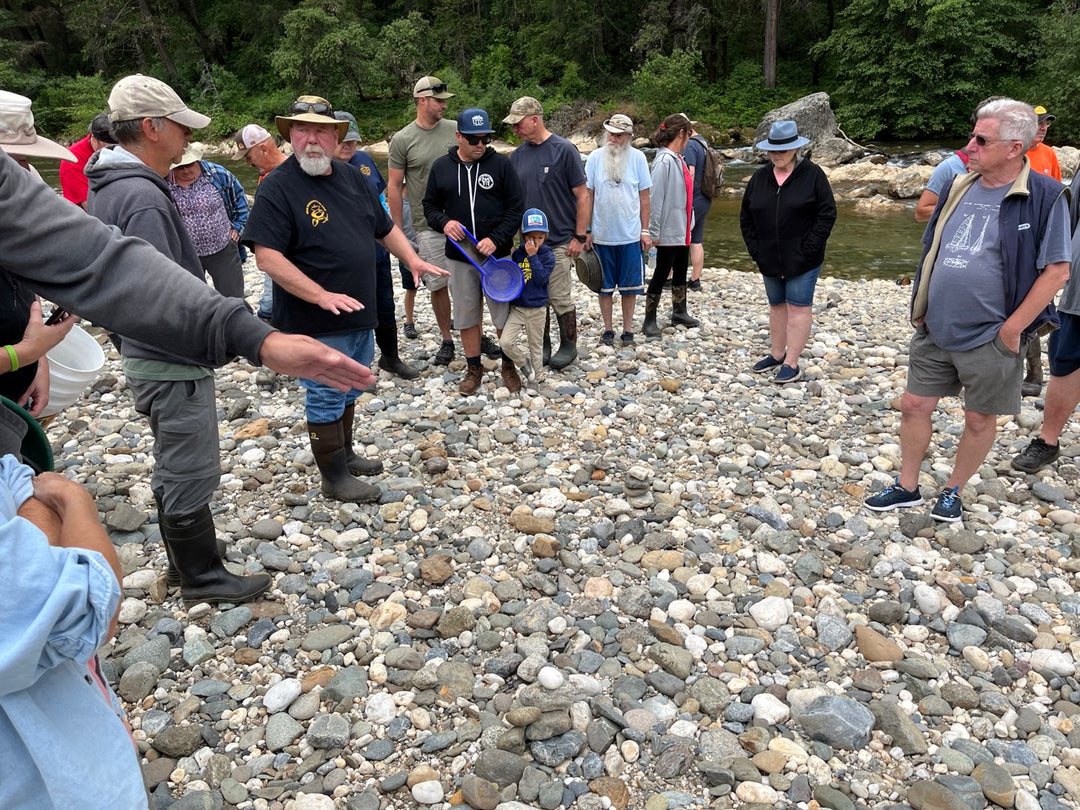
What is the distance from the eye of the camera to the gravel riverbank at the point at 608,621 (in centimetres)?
273

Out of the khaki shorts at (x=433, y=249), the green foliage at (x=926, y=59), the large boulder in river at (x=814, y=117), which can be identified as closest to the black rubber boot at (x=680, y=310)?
the khaki shorts at (x=433, y=249)

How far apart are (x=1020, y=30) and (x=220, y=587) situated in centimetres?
3884

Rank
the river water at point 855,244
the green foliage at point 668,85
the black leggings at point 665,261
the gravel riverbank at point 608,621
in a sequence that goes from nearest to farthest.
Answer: the gravel riverbank at point 608,621 < the black leggings at point 665,261 < the river water at point 855,244 < the green foliage at point 668,85

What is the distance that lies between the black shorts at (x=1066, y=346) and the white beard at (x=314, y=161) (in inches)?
185

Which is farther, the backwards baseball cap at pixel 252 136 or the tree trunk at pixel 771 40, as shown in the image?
the tree trunk at pixel 771 40

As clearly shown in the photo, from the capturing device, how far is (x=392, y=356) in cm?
675

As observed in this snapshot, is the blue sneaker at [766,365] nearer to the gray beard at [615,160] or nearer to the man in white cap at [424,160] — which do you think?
the gray beard at [615,160]

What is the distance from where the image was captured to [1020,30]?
30.9m

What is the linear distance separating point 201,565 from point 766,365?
5209 mm

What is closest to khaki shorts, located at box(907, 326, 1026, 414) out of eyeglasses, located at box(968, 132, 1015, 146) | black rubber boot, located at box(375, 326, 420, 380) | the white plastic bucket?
eyeglasses, located at box(968, 132, 1015, 146)

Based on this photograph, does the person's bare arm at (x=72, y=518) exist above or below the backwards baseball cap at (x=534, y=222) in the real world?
above

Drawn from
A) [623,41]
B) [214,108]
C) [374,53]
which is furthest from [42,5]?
[623,41]

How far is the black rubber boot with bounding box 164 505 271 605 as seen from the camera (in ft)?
11.6

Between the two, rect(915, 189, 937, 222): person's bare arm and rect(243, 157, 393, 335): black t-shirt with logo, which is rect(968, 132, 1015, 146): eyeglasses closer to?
rect(915, 189, 937, 222): person's bare arm
